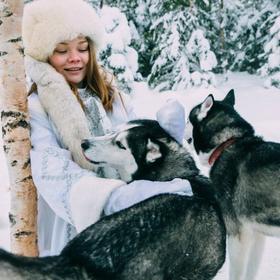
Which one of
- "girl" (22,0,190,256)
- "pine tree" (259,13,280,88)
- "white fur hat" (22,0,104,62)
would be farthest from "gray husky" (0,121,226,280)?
"pine tree" (259,13,280,88)

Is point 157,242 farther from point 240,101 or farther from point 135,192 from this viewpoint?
point 240,101

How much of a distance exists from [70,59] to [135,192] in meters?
0.90

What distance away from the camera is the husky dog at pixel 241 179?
3654 millimetres

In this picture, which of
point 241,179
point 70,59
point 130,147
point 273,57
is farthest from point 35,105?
point 273,57

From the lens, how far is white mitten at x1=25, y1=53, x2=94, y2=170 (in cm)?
250

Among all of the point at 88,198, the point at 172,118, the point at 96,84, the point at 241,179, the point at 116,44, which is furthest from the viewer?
the point at 116,44

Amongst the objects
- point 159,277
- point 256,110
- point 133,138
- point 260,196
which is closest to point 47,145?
point 133,138

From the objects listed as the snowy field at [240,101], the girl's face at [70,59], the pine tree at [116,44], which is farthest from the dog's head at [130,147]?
the pine tree at [116,44]

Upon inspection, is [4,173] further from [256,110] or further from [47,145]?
[256,110]

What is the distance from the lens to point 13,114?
2.70 meters

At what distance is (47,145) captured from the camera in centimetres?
243

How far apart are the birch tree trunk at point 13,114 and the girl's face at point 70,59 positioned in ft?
0.80

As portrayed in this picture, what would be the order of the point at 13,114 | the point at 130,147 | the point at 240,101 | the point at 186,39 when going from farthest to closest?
1. the point at 240,101
2. the point at 186,39
3. the point at 13,114
4. the point at 130,147

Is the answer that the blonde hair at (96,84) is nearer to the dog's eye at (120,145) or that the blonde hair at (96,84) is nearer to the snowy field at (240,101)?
the dog's eye at (120,145)
